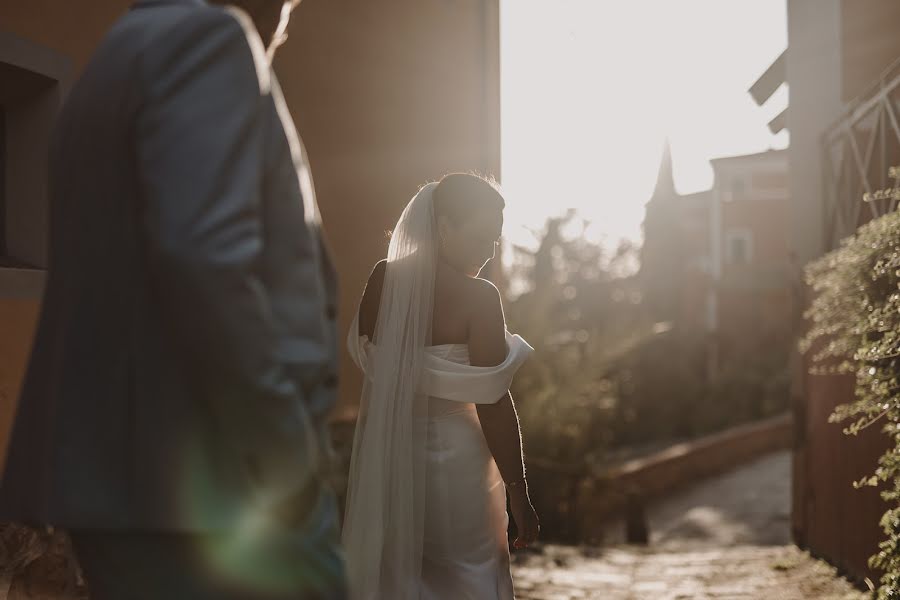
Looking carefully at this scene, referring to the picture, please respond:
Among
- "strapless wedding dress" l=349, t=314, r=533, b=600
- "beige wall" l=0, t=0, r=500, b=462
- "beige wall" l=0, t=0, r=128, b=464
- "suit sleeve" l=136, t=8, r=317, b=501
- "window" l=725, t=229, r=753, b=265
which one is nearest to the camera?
"suit sleeve" l=136, t=8, r=317, b=501

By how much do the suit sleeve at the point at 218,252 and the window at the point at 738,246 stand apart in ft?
138

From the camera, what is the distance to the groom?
1.60 metres

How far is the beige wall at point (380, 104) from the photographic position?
7715 millimetres

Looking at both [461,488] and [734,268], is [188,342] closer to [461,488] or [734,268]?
[461,488]

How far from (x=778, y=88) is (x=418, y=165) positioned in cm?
495

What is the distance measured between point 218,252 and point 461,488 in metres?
2.11

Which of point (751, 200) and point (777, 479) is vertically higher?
point (751, 200)

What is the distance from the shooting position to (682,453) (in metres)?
19.7

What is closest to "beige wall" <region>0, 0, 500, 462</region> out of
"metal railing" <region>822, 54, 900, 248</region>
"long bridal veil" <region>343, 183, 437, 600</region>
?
"long bridal veil" <region>343, 183, 437, 600</region>

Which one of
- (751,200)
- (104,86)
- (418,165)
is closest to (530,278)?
(751,200)

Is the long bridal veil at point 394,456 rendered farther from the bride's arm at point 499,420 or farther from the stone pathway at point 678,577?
the stone pathway at point 678,577

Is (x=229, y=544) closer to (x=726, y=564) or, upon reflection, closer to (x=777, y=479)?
(x=726, y=564)

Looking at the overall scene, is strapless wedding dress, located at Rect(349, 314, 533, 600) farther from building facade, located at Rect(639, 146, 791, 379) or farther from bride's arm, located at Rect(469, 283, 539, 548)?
building facade, located at Rect(639, 146, 791, 379)

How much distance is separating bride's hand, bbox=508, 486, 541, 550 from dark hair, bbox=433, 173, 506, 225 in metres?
0.95
